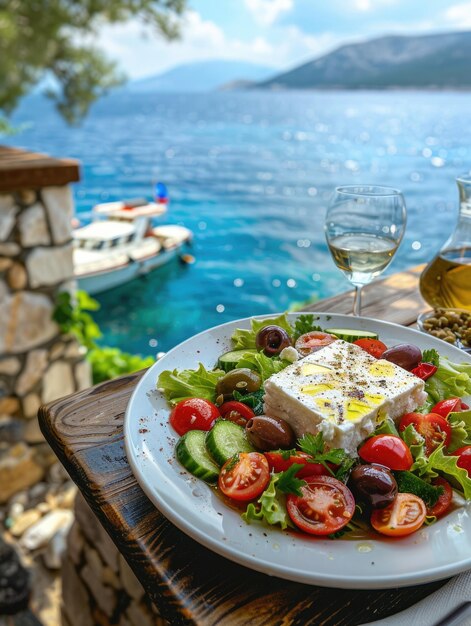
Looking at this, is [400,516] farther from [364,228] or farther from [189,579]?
[364,228]

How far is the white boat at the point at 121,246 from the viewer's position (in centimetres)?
1259

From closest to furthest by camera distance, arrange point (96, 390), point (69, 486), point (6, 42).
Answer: point (96, 390), point (69, 486), point (6, 42)

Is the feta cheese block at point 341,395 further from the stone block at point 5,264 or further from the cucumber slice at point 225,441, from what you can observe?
the stone block at point 5,264

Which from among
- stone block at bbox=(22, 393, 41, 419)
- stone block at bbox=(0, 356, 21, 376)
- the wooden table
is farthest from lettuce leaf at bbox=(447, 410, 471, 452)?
stone block at bbox=(22, 393, 41, 419)

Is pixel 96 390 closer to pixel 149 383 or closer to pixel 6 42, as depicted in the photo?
pixel 149 383

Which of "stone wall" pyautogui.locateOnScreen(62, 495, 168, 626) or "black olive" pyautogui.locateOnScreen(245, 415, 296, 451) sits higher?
"black olive" pyautogui.locateOnScreen(245, 415, 296, 451)

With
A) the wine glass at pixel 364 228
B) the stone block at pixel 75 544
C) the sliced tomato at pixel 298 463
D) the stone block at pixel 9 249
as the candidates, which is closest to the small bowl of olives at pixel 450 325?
the wine glass at pixel 364 228

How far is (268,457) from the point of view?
2.76 ft

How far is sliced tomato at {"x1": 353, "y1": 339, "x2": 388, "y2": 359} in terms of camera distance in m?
1.18

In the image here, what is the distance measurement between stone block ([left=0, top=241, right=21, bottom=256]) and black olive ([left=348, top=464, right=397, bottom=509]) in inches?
110

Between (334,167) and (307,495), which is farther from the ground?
(307,495)

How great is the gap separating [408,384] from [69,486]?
12.4 feet

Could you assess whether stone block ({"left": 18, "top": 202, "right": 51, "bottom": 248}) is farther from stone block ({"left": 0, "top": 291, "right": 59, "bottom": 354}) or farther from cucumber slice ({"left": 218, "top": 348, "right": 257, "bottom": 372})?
cucumber slice ({"left": 218, "top": 348, "right": 257, "bottom": 372})

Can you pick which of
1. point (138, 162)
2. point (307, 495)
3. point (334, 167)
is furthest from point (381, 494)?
point (138, 162)
